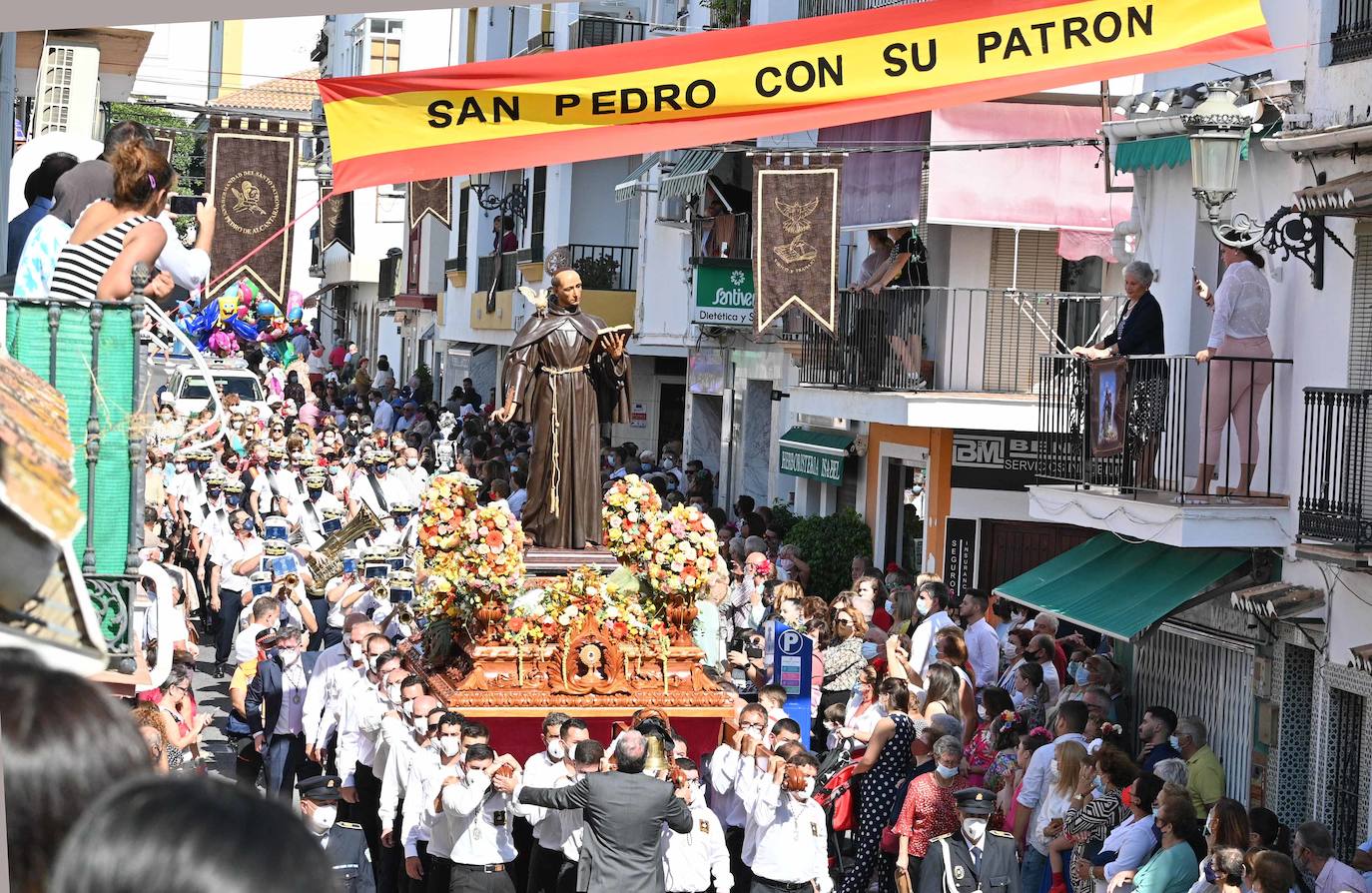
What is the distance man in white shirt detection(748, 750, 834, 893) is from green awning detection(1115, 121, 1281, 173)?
4939 millimetres

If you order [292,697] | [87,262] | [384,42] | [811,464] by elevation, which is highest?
[384,42]

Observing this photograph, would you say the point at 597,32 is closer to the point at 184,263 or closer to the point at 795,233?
the point at 795,233

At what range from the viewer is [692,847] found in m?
10.3

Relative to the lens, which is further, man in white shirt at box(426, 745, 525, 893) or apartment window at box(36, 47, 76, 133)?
apartment window at box(36, 47, 76, 133)

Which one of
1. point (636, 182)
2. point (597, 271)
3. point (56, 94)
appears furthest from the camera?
point (597, 271)

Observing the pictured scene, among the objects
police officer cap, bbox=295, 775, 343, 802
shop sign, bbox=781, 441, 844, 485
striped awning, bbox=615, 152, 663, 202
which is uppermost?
striped awning, bbox=615, 152, 663, 202

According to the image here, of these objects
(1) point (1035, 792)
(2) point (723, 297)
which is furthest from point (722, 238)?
(1) point (1035, 792)

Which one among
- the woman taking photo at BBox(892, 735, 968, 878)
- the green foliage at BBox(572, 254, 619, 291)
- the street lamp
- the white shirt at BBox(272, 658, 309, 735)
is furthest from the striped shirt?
the green foliage at BBox(572, 254, 619, 291)

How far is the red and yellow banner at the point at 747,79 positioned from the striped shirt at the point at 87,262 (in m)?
0.76

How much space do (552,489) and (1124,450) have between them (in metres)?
3.68

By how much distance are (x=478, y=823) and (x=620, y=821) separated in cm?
95

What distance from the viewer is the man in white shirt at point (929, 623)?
14022mm

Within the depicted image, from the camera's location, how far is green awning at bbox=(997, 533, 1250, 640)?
40.5 ft

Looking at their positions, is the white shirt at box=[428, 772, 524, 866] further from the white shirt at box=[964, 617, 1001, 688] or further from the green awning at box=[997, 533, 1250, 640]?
the white shirt at box=[964, 617, 1001, 688]
